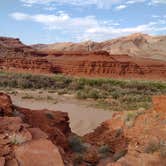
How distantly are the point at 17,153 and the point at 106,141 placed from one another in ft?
23.2

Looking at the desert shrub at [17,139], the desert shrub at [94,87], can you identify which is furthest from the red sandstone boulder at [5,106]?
the desert shrub at [94,87]

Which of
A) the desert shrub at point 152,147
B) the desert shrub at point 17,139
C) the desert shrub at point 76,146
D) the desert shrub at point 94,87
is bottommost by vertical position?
the desert shrub at point 94,87

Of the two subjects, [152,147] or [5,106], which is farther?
[152,147]

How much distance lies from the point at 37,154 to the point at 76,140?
15.9 ft

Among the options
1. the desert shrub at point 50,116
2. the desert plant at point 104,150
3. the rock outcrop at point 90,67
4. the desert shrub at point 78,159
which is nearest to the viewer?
the desert shrub at point 78,159

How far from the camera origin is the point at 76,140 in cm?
1109

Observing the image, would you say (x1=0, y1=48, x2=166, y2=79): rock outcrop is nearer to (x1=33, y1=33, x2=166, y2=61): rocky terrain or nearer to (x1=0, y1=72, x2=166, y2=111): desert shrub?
(x1=0, y1=72, x2=166, y2=111): desert shrub

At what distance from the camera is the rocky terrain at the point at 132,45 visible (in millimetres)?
101463

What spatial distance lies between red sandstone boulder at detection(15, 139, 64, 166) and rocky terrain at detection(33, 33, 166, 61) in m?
91.2

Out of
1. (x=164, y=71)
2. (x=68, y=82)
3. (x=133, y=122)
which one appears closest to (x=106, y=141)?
(x=133, y=122)

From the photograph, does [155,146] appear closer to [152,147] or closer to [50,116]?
[152,147]

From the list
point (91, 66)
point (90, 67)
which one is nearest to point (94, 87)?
point (90, 67)

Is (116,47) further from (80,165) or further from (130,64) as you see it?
(80,165)

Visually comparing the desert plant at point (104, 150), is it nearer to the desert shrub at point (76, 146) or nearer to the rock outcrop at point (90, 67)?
the desert shrub at point (76, 146)
